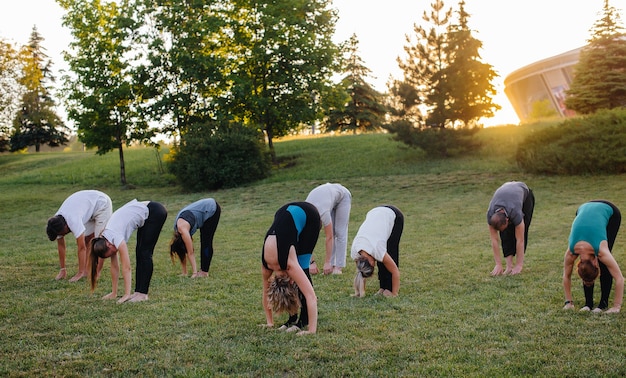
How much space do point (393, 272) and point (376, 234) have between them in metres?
0.65

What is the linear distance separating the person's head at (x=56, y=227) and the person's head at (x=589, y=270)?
7.06 m

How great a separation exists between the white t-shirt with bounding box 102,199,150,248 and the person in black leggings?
2.43m

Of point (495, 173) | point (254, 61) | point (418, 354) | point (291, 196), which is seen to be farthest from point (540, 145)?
point (418, 354)

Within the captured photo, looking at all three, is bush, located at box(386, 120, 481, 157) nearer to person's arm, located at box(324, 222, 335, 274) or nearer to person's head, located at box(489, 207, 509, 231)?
person's arm, located at box(324, 222, 335, 274)

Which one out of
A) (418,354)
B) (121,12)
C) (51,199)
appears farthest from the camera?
(121,12)

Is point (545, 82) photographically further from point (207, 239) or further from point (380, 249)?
point (380, 249)

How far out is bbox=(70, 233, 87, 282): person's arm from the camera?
9038mm

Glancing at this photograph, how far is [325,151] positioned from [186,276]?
27095 millimetres

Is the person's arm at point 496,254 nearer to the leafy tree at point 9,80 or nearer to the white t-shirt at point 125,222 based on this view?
the white t-shirt at point 125,222

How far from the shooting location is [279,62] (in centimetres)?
3050

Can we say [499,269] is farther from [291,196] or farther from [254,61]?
[254,61]

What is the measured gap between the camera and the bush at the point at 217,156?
27047 mm

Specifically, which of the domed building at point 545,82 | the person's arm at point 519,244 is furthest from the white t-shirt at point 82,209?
the domed building at point 545,82

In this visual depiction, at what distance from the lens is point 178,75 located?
31.3 m
